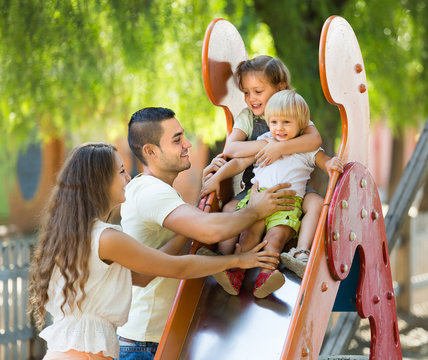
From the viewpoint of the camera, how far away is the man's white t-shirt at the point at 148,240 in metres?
2.41

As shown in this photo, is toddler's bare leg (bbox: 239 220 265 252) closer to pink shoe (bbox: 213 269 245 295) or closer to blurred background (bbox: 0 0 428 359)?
pink shoe (bbox: 213 269 245 295)

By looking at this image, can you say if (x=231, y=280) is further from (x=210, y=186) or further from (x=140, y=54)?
(x=140, y=54)

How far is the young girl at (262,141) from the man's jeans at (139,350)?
504 mm

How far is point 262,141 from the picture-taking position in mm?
2738

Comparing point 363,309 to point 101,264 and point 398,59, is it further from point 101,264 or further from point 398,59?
point 398,59

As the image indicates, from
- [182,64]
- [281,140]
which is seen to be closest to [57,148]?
[182,64]

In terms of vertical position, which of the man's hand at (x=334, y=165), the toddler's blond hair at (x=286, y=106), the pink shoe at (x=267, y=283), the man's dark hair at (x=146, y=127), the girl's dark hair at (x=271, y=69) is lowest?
the pink shoe at (x=267, y=283)

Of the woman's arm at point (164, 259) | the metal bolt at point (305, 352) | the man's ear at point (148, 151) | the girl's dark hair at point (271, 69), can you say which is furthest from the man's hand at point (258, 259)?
the girl's dark hair at point (271, 69)

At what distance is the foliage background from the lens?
5109 millimetres

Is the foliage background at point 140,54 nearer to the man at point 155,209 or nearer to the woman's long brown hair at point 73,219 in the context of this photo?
the man at point 155,209

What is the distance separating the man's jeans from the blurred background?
273 centimetres

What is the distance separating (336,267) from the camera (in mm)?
2438

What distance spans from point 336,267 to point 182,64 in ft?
12.1

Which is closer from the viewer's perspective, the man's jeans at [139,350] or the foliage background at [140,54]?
the man's jeans at [139,350]
